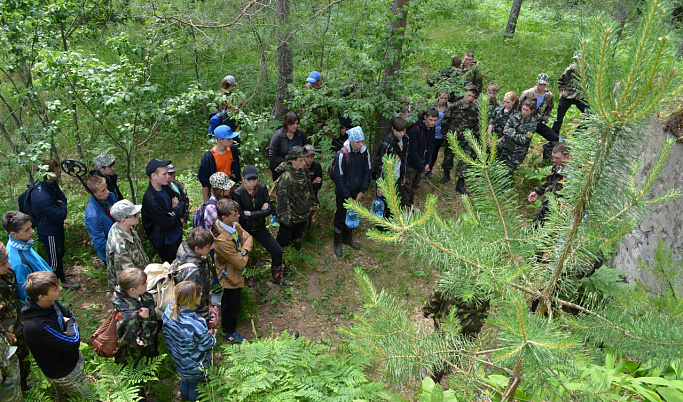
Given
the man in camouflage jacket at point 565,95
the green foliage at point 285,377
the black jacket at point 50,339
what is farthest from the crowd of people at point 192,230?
the man in camouflage jacket at point 565,95

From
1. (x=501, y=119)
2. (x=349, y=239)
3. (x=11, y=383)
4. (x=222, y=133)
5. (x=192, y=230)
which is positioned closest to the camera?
(x=11, y=383)

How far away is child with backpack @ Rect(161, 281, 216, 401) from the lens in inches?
151

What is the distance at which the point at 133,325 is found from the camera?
404 centimetres

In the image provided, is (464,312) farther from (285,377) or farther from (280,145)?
(280,145)

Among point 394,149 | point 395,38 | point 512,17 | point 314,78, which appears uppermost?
point 395,38

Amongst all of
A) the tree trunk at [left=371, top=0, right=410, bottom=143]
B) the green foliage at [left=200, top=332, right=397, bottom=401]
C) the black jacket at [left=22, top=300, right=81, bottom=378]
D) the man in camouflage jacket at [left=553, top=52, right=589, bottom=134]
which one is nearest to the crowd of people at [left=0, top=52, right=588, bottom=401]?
the black jacket at [left=22, top=300, right=81, bottom=378]

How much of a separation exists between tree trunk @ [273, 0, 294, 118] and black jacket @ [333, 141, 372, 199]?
8.03 ft

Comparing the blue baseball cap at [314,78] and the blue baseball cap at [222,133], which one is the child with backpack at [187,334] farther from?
the blue baseball cap at [314,78]

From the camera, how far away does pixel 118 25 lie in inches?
356

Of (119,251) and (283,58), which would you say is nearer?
(119,251)

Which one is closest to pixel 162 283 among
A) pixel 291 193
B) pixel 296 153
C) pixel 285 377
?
pixel 285 377

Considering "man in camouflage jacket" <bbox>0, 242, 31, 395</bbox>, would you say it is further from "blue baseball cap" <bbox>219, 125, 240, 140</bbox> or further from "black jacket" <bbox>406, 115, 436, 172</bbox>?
"black jacket" <bbox>406, 115, 436, 172</bbox>

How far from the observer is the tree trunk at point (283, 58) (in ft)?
25.6

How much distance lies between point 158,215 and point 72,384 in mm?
2185
